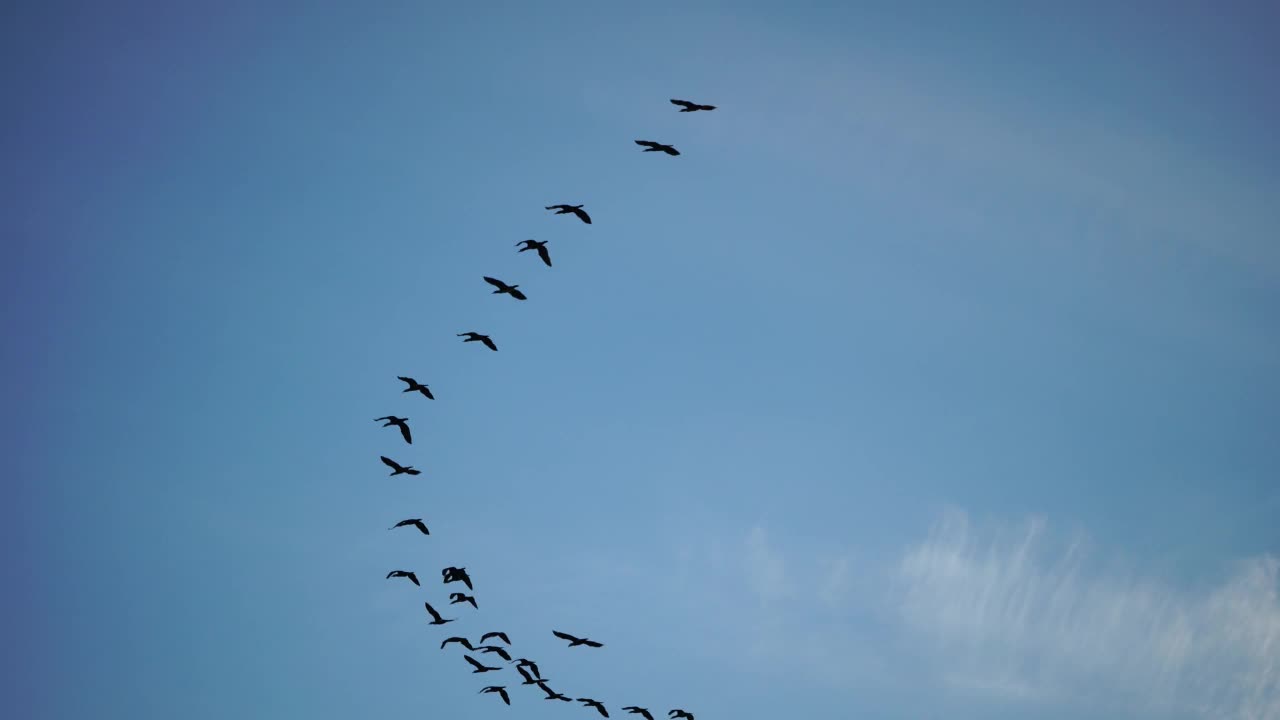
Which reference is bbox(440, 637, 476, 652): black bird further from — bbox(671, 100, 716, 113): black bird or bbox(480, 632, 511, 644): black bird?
bbox(671, 100, 716, 113): black bird

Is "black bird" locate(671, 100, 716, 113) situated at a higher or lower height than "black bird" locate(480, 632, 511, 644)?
higher

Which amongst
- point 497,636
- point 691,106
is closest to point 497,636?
point 497,636

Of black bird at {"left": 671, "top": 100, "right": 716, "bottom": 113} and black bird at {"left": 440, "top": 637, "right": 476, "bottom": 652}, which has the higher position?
black bird at {"left": 671, "top": 100, "right": 716, "bottom": 113}

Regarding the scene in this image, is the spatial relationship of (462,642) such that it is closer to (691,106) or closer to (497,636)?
(497,636)

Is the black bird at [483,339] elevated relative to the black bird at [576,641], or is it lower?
elevated

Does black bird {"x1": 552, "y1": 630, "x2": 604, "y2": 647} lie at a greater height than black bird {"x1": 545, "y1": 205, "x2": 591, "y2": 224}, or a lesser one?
lesser

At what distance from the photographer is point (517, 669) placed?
130750 mm

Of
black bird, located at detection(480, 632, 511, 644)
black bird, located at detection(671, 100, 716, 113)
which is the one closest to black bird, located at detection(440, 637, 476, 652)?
black bird, located at detection(480, 632, 511, 644)

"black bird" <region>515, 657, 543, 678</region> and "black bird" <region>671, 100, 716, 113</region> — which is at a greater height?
"black bird" <region>671, 100, 716, 113</region>

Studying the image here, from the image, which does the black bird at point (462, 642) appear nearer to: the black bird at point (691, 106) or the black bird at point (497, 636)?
the black bird at point (497, 636)

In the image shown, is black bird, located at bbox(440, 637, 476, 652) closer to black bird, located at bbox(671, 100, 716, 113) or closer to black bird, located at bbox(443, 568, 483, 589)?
black bird, located at bbox(443, 568, 483, 589)

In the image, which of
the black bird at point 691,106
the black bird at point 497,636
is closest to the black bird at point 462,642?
the black bird at point 497,636

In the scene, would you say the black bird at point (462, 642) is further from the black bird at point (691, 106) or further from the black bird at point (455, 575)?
the black bird at point (691, 106)

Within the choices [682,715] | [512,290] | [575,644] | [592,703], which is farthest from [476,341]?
[682,715]
